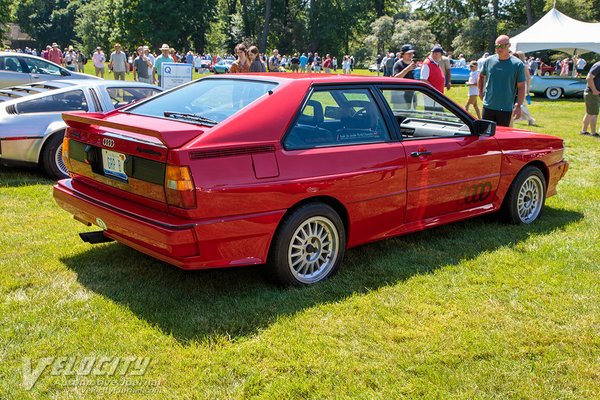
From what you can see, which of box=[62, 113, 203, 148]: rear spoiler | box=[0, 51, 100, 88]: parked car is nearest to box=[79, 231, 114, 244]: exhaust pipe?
box=[62, 113, 203, 148]: rear spoiler

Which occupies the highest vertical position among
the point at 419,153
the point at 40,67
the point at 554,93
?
the point at 40,67

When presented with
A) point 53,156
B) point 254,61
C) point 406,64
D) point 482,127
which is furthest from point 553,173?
point 254,61

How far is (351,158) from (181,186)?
134cm

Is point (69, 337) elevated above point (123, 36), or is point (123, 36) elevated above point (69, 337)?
point (123, 36)

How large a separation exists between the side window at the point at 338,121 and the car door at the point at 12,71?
1138 cm

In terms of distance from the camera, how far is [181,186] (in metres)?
3.47

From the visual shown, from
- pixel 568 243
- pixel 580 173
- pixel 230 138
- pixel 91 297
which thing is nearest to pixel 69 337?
pixel 91 297

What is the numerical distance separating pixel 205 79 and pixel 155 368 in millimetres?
2524

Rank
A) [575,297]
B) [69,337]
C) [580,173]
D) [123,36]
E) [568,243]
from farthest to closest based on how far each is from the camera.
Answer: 1. [123,36]
2. [580,173]
3. [568,243]
4. [575,297]
5. [69,337]

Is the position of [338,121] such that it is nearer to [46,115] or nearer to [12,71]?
[46,115]

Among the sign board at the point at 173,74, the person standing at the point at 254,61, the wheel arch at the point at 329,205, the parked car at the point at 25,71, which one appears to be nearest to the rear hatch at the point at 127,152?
the wheel arch at the point at 329,205

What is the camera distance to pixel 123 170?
388 centimetres

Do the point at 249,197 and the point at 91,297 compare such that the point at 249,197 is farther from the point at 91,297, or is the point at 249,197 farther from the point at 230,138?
the point at 91,297

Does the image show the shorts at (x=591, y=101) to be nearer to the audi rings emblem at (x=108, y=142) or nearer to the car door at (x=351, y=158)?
the car door at (x=351, y=158)
